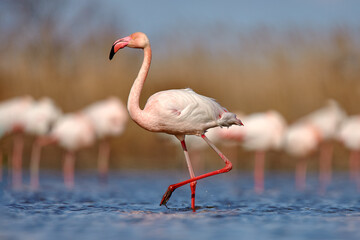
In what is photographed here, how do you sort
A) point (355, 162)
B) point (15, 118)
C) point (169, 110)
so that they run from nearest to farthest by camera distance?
1. point (169, 110)
2. point (15, 118)
3. point (355, 162)

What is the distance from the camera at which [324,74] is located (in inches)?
533

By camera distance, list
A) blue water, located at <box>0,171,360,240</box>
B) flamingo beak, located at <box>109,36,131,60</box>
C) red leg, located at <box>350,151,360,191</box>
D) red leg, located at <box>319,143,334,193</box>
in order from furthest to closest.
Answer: red leg, located at <box>350,151,360,191</box>
red leg, located at <box>319,143,334,193</box>
flamingo beak, located at <box>109,36,131,60</box>
blue water, located at <box>0,171,360,240</box>

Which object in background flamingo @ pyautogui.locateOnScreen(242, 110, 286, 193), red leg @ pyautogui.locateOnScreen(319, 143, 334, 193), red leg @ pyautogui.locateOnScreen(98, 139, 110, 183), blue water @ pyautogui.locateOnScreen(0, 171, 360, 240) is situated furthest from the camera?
red leg @ pyautogui.locateOnScreen(319, 143, 334, 193)

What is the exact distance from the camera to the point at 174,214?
5684 millimetres

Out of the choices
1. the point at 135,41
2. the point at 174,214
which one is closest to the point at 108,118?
the point at 135,41

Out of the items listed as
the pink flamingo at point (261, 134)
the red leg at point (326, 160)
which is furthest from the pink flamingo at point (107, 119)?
the red leg at point (326, 160)

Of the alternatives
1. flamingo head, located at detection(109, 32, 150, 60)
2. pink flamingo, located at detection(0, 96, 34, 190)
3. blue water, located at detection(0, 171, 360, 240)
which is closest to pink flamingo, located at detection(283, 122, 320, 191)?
blue water, located at detection(0, 171, 360, 240)

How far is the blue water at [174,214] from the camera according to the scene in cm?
459

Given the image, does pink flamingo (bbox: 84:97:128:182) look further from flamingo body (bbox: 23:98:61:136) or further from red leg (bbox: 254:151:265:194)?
red leg (bbox: 254:151:265:194)

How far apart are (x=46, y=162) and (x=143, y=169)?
7.44 feet

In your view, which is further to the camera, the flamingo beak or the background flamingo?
the background flamingo

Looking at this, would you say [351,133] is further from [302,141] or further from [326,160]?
[302,141]

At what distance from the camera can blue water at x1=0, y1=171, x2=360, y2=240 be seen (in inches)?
181

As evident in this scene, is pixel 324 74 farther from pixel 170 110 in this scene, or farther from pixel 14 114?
pixel 170 110
